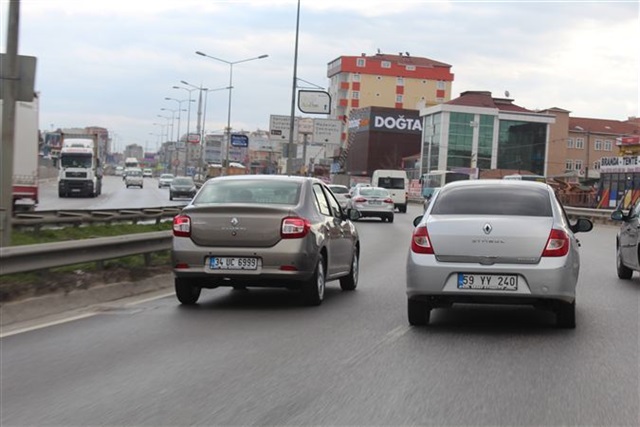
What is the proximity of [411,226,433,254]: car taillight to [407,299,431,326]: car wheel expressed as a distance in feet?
1.74

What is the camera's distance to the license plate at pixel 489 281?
309 inches

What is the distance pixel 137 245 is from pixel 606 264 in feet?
34.2

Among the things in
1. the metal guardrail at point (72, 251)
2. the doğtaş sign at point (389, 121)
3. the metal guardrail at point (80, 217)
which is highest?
the doğtaş sign at point (389, 121)

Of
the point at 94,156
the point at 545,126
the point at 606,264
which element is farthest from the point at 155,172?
the point at 606,264

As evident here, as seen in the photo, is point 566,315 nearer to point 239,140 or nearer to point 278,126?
point 278,126

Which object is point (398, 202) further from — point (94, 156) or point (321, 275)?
point (321, 275)

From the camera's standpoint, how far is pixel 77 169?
48031 mm

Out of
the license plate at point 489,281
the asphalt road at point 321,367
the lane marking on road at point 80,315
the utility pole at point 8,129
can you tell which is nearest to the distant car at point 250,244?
the asphalt road at point 321,367

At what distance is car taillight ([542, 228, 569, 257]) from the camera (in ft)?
25.8

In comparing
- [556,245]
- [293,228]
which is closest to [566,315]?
[556,245]

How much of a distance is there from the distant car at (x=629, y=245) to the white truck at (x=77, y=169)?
127 feet

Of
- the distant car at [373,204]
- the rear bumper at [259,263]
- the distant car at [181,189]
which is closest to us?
the rear bumper at [259,263]

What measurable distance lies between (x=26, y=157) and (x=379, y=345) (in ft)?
75.7

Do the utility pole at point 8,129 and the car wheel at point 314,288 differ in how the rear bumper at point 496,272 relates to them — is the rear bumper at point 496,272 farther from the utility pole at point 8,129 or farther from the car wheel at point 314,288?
the utility pole at point 8,129
